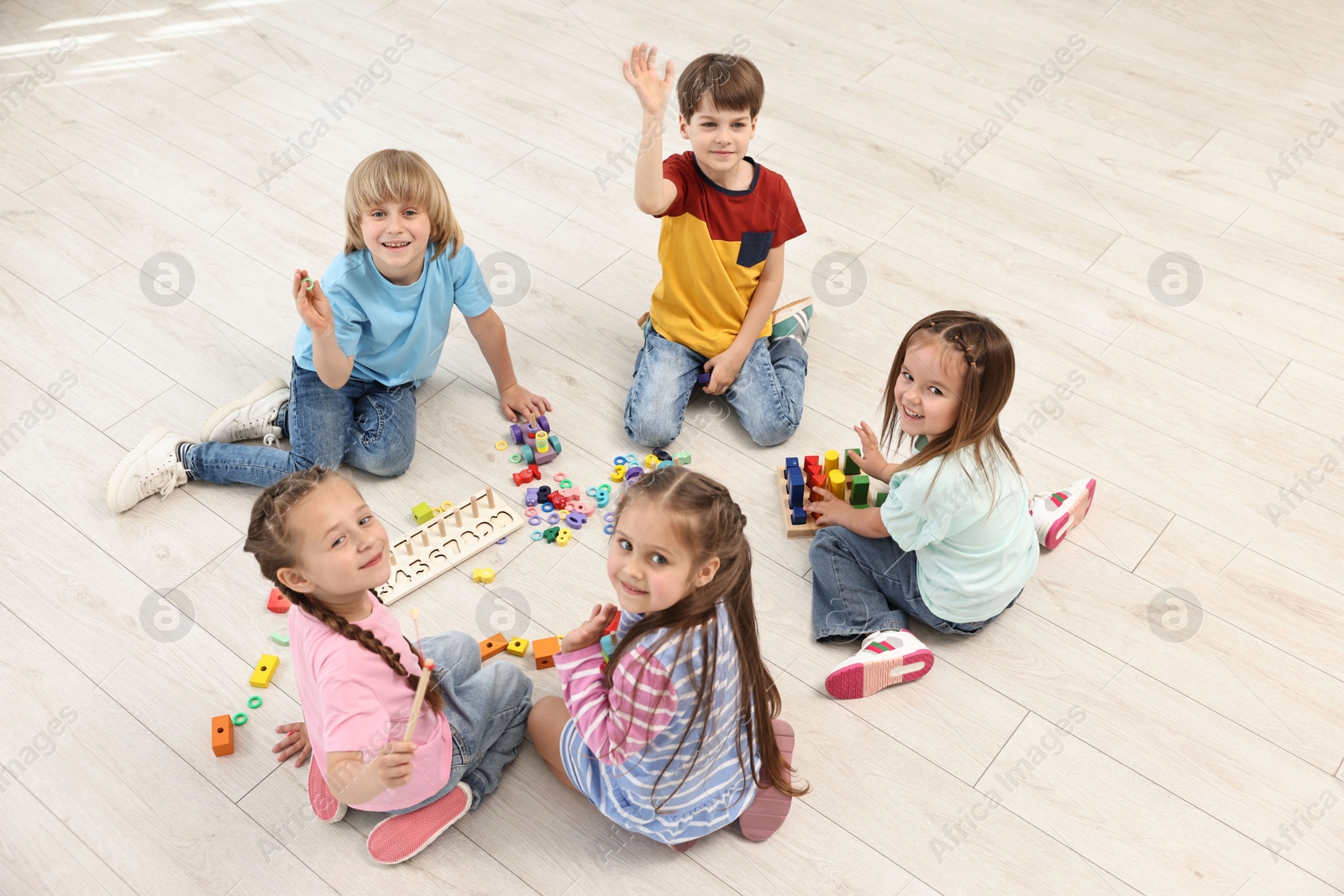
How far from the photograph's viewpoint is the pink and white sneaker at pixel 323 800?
162 cm

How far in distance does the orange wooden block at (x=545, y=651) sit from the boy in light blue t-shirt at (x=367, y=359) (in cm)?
52

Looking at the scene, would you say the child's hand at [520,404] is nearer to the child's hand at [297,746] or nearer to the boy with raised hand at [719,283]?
the boy with raised hand at [719,283]

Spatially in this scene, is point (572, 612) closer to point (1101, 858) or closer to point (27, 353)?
point (1101, 858)

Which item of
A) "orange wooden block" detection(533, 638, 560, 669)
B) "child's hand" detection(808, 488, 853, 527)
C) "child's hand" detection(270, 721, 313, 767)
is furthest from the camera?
"child's hand" detection(808, 488, 853, 527)

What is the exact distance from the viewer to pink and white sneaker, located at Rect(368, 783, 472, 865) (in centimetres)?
159

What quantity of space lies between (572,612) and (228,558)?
65 cm

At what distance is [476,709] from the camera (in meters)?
1.67

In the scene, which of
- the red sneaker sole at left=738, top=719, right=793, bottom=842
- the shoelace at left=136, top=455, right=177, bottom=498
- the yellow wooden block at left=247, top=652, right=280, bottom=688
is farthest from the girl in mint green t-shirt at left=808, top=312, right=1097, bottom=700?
the shoelace at left=136, top=455, right=177, bottom=498

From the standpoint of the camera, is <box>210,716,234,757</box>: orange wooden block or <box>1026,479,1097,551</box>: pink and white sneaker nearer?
<box>210,716,234,757</box>: orange wooden block

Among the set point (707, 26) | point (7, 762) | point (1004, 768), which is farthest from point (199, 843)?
point (707, 26)

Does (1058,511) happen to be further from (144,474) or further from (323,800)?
(144,474)

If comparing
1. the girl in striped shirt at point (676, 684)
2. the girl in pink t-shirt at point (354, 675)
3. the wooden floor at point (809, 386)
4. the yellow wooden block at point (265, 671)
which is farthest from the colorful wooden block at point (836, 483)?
the yellow wooden block at point (265, 671)

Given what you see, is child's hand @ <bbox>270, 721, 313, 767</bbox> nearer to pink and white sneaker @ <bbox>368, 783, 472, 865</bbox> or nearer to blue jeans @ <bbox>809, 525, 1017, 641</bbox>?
pink and white sneaker @ <bbox>368, 783, 472, 865</bbox>

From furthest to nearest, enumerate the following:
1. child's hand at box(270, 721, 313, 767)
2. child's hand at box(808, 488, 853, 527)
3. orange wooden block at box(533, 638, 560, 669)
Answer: child's hand at box(808, 488, 853, 527) → orange wooden block at box(533, 638, 560, 669) → child's hand at box(270, 721, 313, 767)
